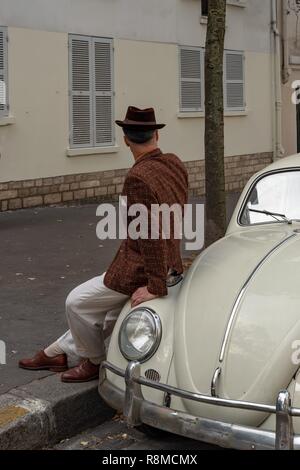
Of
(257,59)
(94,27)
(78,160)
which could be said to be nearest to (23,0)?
(94,27)

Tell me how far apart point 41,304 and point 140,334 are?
8.73ft

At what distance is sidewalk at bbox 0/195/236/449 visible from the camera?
158 inches

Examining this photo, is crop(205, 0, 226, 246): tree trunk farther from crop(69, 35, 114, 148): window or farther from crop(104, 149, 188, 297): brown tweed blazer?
crop(69, 35, 114, 148): window

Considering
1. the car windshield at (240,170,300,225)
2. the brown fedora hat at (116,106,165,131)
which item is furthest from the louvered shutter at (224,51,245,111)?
the brown fedora hat at (116,106,165,131)

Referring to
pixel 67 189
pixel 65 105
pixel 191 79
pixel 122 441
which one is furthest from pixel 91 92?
pixel 122 441

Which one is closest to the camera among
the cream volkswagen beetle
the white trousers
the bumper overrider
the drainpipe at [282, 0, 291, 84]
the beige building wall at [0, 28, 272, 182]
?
→ the bumper overrider

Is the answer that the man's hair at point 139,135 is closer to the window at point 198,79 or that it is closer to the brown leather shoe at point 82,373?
the brown leather shoe at point 82,373

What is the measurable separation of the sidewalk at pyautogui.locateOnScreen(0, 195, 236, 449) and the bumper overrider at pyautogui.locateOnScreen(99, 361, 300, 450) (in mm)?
618

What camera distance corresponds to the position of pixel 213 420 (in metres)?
3.08

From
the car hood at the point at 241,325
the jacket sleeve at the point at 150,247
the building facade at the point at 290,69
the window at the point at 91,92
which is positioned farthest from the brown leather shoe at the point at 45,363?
the building facade at the point at 290,69

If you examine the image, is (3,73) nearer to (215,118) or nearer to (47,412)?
(215,118)

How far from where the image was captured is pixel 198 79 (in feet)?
48.5
